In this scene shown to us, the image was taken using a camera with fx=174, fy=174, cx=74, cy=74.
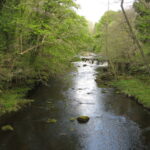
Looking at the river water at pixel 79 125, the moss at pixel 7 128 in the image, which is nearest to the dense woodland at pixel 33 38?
the moss at pixel 7 128

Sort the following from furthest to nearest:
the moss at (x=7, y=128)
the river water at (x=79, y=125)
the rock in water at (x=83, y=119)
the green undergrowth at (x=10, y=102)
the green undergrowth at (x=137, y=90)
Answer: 1. the green undergrowth at (x=137, y=90)
2. the green undergrowth at (x=10, y=102)
3. the rock in water at (x=83, y=119)
4. the moss at (x=7, y=128)
5. the river water at (x=79, y=125)

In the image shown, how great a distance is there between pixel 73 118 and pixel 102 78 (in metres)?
13.8

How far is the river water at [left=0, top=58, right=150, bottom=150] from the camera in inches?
332

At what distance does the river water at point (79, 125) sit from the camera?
8445 millimetres

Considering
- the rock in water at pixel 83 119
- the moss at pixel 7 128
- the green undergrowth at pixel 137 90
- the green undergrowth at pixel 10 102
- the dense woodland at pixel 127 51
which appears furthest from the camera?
the dense woodland at pixel 127 51

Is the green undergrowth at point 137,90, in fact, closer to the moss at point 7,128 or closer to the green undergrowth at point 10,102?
the green undergrowth at point 10,102

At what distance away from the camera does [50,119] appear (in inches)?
437

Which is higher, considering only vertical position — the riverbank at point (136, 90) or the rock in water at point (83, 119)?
the riverbank at point (136, 90)

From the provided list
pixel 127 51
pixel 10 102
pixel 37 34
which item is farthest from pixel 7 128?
pixel 127 51

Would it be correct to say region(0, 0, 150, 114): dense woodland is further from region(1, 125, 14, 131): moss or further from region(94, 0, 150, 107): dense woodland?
region(1, 125, 14, 131): moss

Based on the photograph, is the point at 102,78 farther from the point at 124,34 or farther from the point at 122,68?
the point at 124,34

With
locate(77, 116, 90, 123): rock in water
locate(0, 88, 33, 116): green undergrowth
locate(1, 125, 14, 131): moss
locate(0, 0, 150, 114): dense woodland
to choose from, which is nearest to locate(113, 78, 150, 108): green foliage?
locate(0, 0, 150, 114): dense woodland

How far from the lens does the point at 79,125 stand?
1047 centimetres

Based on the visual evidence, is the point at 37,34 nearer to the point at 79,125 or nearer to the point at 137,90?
the point at 79,125
